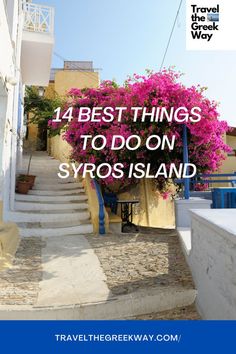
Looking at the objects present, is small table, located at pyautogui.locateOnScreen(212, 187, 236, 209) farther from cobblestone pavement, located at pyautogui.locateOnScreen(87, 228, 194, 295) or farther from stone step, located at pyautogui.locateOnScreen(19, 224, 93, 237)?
stone step, located at pyautogui.locateOnScreen(19, 224, 93, 237)

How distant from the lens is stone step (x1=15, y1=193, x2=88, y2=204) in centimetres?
846

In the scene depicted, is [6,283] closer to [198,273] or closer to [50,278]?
[50,278]

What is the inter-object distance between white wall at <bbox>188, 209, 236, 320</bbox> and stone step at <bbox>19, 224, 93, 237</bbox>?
12.0ft

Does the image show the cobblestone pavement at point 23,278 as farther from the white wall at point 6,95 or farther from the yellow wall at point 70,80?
the yellow wall at point 70,80

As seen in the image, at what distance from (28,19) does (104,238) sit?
301 inches

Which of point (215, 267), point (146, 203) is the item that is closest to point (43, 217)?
point (146, 203)

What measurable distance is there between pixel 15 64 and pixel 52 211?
397 centimetres

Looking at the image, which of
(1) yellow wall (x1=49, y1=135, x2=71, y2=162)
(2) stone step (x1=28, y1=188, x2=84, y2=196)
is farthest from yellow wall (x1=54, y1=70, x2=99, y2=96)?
(2) stone step (x1=28, y1=188, x2=84, y2=196)

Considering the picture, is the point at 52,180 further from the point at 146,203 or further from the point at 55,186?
the point at 146,203

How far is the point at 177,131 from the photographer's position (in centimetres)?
747

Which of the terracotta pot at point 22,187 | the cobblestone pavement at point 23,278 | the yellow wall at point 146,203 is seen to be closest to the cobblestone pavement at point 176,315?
the cobblestone pavement at point 23,278

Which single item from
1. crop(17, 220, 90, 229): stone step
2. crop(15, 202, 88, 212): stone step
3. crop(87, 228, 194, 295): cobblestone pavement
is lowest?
crop(87, 228, 194, 295): cobblestone pavement

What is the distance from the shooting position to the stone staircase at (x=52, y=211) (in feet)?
23.0

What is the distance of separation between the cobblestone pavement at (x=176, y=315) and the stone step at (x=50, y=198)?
5.45 metres
